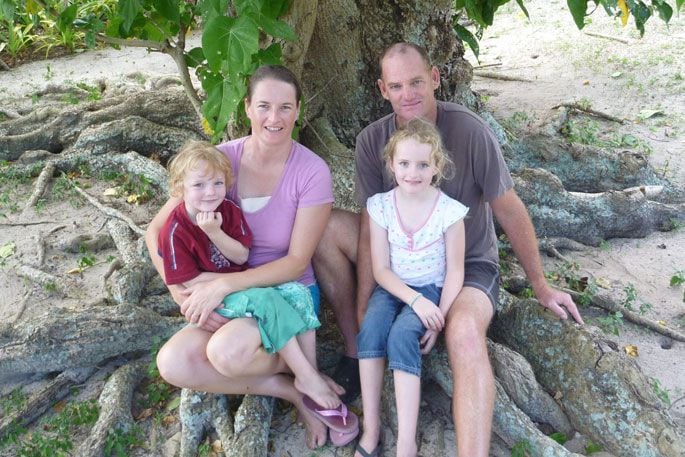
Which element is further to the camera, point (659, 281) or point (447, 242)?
point (659, 281)

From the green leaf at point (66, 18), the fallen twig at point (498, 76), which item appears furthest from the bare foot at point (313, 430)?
the fallen twig at point (498, 76)

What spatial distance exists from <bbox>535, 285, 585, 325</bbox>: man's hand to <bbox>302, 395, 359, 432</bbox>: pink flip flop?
96cm

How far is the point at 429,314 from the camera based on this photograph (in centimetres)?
269

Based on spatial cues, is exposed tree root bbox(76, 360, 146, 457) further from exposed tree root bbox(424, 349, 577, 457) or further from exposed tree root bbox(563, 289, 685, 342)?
exposed tree root bbox(563, 289, 685, 342)

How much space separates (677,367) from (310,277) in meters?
1.81

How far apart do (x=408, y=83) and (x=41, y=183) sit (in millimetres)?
3166

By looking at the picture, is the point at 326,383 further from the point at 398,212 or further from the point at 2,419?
the point at 2,419

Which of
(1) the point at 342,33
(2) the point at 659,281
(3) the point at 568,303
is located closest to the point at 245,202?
(3) the point at 568,303

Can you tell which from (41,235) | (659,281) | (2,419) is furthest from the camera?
(41,235)

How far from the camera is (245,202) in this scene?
2922mm

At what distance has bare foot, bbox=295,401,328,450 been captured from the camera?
287cm

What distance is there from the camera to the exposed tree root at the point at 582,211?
4.45m

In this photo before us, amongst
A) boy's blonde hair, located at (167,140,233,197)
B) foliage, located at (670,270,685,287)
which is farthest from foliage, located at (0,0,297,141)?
foliage, located at (670,270,685,287)

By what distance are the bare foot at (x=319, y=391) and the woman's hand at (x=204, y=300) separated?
45 centimetres
